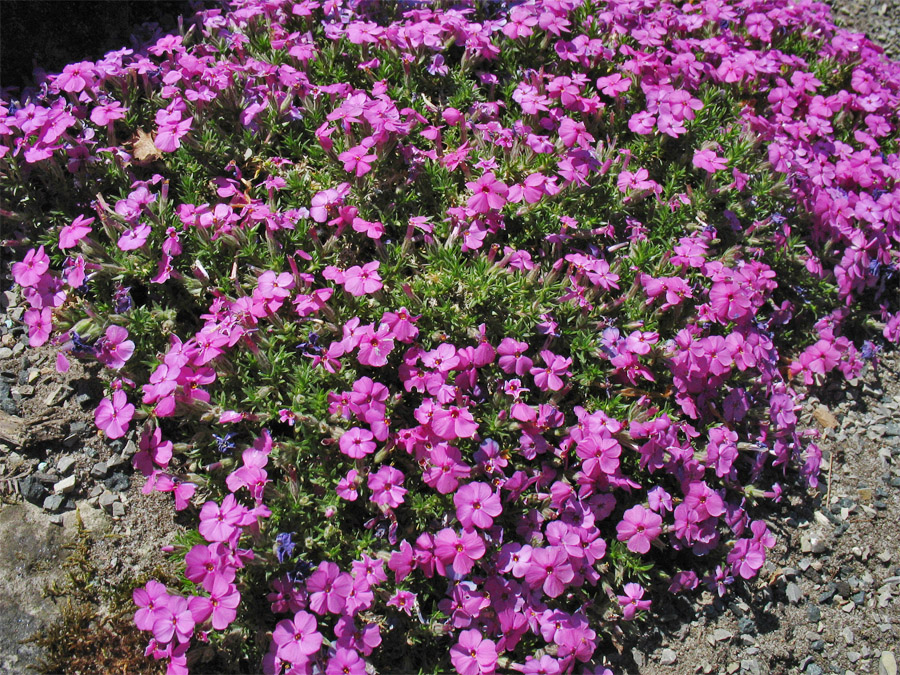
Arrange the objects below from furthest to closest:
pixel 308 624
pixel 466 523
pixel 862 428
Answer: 1. pixel 862 428
2. pixel 466 523
3. pixel 308 624

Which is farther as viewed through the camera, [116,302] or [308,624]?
[116,302]

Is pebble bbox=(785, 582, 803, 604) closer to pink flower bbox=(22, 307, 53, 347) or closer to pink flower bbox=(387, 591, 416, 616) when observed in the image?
pink flower bbox=(387, 591, 416, 616)

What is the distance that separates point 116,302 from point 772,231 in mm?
3906

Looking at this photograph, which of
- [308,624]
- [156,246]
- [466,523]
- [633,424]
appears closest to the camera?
[308,624]

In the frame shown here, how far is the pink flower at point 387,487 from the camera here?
9.86 feet

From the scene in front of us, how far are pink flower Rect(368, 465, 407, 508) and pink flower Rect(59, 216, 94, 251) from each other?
6.43ft

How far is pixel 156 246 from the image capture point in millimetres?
3668

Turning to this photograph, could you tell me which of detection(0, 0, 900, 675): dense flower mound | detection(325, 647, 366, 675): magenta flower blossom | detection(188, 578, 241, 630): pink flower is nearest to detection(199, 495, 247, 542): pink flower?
detection(0, 0, 900, 675): dense flower mound

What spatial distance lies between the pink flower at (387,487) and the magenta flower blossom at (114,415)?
1.18m

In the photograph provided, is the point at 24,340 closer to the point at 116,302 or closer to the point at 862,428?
the point at 116,302

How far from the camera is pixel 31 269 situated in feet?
11.3

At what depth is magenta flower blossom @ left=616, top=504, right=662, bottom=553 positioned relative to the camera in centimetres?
313

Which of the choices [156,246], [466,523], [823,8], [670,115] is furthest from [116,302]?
[823,8]

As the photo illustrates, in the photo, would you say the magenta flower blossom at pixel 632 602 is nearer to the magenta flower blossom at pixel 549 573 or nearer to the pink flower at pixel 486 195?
the magenta flower blossom at pixel 549 573
